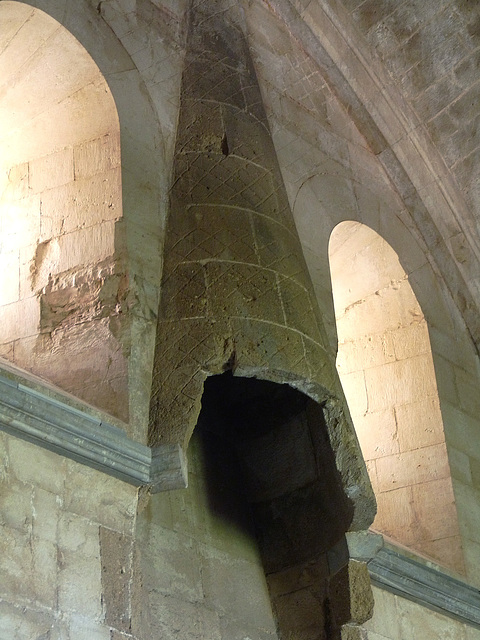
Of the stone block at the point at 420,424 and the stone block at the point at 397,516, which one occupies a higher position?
the stone block at the point at 420,424

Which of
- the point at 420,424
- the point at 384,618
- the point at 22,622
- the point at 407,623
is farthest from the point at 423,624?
the point at 22,622

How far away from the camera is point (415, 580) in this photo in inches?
213

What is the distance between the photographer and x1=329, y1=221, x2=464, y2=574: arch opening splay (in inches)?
244

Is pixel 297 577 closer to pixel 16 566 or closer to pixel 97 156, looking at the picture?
pixel 16 566

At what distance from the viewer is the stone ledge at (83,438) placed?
383 cm

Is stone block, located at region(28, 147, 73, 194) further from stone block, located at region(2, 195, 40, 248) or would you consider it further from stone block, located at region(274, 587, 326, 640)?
stone block, located at region(274, 587, 326, 640)

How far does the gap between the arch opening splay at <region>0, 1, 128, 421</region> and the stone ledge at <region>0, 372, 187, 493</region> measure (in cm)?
25

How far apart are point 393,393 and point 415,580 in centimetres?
160

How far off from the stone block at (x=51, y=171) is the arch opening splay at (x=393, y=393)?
2.15 metres

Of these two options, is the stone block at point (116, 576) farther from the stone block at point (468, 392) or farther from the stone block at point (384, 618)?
the stone block at point (468, 392)

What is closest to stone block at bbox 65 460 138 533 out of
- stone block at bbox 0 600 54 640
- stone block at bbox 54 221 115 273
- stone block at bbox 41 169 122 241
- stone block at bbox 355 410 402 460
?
stone block at bbox 0 600 54 640

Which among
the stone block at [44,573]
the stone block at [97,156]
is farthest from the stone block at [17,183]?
the stone block at [44,573]

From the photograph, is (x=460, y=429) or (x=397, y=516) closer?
(x=397, y=516)

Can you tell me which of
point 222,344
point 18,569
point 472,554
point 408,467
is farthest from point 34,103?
point 472,554
